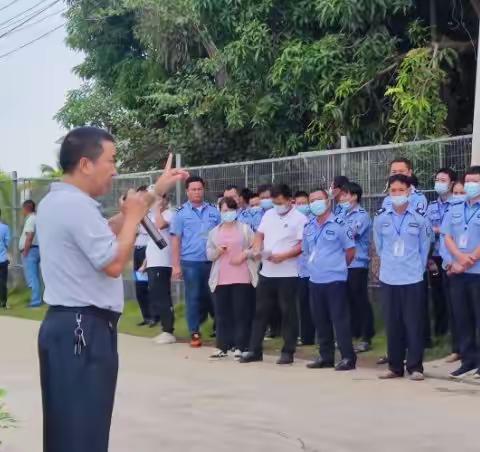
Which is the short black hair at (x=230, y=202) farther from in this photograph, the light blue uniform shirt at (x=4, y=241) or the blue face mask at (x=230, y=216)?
the light blue uniform shirt at (x=4, y=241)

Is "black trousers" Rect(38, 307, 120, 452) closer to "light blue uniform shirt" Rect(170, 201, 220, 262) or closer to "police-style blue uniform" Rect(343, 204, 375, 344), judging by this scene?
"police-style blue uniform" Rect(343, 204, 375, 344)

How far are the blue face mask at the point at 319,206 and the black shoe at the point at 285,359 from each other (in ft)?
5.14

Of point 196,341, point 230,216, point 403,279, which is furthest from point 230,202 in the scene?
point 403,279

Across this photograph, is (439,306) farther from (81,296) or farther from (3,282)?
(3,282)

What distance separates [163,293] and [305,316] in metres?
2.03

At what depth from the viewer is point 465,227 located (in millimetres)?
10094

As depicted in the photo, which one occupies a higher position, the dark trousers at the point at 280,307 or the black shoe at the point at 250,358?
the dark trousers at the point at 280,307

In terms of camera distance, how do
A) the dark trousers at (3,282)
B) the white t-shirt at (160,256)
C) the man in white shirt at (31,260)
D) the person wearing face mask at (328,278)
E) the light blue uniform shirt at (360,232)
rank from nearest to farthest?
the person wearing face mask at (328,278), the light blue uniform shirt at (360,232), the white t-shirt at (160,256), the man in white shirt at (31,260), the dark trousers at (3,282)

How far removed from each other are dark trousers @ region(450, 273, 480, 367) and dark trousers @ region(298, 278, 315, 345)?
270 cm

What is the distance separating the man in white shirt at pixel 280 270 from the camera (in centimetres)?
1152

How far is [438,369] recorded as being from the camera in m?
10.5

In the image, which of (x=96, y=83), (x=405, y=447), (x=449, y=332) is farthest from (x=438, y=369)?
(x=96, y=83)

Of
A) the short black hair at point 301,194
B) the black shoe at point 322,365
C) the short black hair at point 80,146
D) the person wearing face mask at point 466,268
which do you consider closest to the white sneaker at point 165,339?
the short black hair at point 301,194

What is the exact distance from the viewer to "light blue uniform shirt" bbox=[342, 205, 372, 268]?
11883 mm
